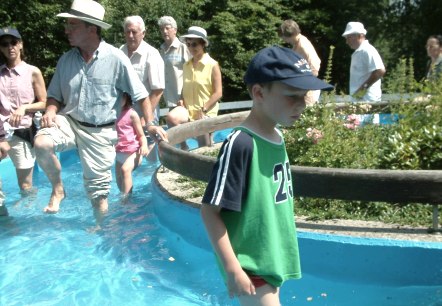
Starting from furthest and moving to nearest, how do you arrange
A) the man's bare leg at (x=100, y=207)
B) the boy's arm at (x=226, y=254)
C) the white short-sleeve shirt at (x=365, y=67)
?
1. the white short-sleeve shirt at (x=365, y=67)
2. the man's bare leg at (x=100, y=207)
3. the boy's arm at (x=226, y=254)

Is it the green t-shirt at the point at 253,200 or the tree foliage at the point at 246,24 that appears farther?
the tree foliage at the point at 246,24

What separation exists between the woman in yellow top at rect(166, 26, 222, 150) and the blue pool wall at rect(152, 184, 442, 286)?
13.9 feet

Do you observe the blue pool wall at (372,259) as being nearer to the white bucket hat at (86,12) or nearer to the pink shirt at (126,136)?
the white bucket hat at (86,12)

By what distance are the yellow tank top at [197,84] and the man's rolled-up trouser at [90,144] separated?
2.73 meters

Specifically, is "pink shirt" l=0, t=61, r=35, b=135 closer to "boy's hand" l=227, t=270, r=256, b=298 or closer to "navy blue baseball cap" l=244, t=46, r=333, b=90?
"navy blue baseball cap" l=244, t=46, r=333, b=90

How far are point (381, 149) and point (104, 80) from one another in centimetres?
251

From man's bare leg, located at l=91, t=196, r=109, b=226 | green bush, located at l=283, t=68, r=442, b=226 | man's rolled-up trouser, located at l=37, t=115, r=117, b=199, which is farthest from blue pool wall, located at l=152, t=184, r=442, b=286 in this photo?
man's bare leg, located at l=91, t=196, r=109, b=226

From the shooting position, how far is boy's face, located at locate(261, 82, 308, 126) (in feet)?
9.57

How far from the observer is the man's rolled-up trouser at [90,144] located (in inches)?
248

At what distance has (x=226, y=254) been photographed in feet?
9.16

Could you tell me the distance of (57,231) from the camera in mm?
6539

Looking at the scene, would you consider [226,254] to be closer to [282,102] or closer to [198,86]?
[282,102]

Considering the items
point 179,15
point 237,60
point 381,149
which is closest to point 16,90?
point 381,149

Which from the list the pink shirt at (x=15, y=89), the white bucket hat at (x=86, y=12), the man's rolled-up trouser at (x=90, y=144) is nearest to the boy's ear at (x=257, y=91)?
the white bucket hat at (x=86, y=12)
